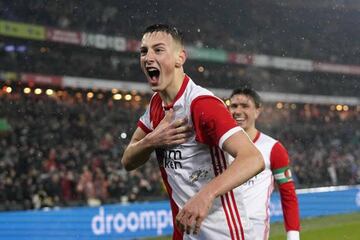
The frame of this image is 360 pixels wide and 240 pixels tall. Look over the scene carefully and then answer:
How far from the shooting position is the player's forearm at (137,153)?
317 centimetres

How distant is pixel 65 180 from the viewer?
14.4 meters

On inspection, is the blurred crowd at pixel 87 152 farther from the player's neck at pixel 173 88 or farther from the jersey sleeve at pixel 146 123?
the player's neck at pixel 173 88

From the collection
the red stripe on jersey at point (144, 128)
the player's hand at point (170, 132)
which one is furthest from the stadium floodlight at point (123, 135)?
the player's hand at point (170, 132)

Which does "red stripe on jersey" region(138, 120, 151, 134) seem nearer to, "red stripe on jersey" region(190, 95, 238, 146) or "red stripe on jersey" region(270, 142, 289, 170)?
"red stripe on jersey" region(190, 95, 238, 146)

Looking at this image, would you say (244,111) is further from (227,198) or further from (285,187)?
(227,198)

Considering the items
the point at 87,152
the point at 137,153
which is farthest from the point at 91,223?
the point at 137,153

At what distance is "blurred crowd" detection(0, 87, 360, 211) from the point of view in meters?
14.2

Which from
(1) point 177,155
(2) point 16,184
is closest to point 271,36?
(2) point 16,184

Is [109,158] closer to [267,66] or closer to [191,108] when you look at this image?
[267,66]

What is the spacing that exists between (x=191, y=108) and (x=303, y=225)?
41.1 feet

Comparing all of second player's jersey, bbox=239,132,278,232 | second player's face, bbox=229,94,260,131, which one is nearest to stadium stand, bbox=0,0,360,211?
second player's face, bbox=229,94,260,131

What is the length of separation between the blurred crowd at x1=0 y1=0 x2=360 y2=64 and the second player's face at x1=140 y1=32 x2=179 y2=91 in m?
15.3

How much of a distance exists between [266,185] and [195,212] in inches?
87.7

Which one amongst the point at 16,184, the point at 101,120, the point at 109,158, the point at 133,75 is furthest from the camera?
the point at 133,75
